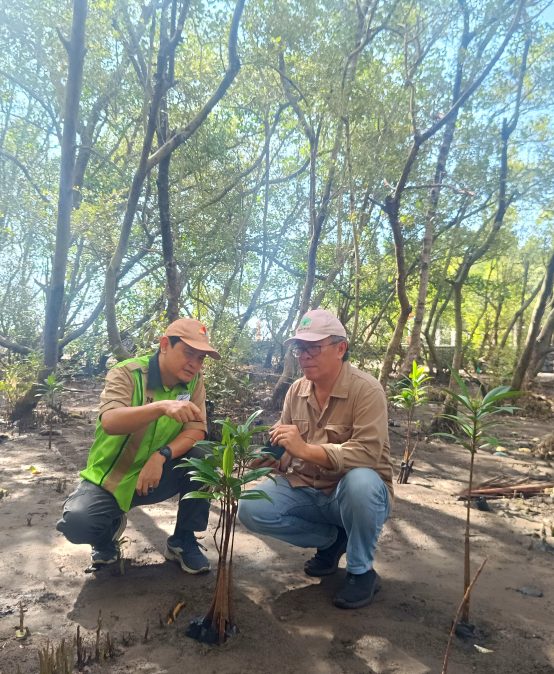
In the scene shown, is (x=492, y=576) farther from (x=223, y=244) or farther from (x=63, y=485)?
(x=223, y=244)

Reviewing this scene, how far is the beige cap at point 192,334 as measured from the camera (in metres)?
2.71

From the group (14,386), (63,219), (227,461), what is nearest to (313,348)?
(227,461)

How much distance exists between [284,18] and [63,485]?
25.6ft

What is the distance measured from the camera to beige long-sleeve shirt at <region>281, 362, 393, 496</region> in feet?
8.40

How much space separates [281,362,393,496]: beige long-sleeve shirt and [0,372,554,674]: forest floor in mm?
616

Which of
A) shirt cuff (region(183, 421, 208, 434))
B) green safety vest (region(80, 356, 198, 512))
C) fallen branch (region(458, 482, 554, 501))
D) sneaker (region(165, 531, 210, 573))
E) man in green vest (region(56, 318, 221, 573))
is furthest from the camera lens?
fallen branch (region(458, 482, 554, 501))

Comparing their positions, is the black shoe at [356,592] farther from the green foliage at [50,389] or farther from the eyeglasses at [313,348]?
the green foliage at [50,389]

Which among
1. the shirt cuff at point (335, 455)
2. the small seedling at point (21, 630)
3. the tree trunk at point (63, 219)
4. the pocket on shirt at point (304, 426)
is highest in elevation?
the tree trunk at point (63, 219)

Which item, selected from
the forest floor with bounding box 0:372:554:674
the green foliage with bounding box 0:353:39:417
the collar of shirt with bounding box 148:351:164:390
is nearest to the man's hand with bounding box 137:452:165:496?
the collar of shirt with bounding box 148:351:164:390

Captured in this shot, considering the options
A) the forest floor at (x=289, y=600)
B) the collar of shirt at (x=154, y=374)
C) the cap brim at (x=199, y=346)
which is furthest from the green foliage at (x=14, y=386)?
the cap brim at (x=199, y=346)

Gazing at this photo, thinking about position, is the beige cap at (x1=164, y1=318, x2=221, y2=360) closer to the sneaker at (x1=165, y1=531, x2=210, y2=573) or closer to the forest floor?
the sneaker at (x1=165, y1=531, x2=210, y2=573)

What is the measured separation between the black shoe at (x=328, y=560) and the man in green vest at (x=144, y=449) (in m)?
0.62

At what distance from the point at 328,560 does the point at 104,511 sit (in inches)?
52.1

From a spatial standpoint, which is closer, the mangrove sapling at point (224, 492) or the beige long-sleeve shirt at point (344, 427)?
the mangrove sapling at point (224, 492)
